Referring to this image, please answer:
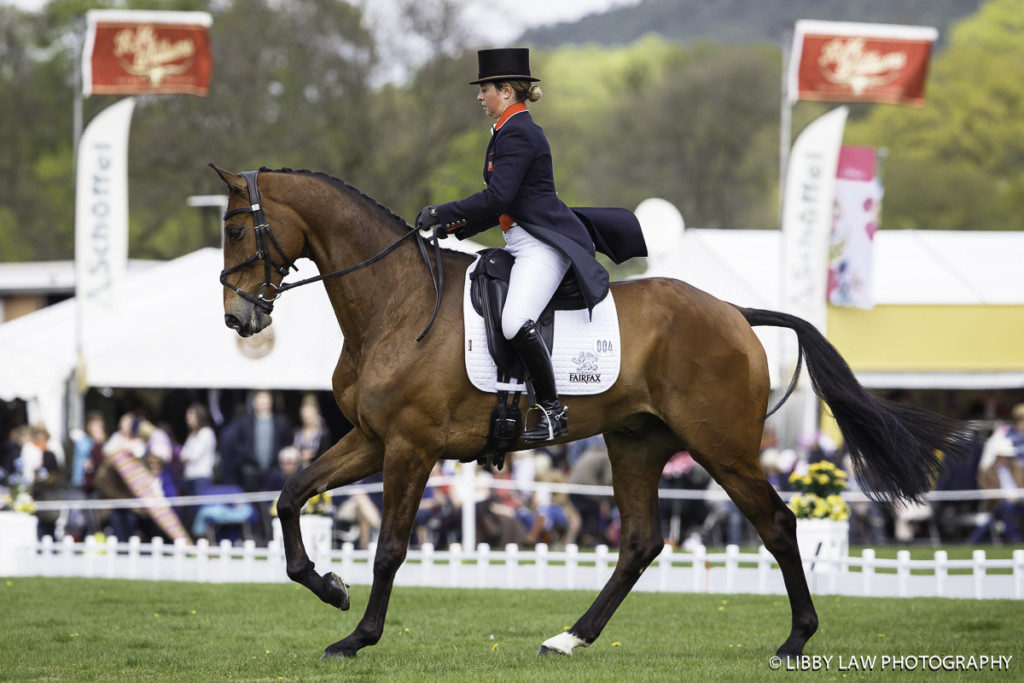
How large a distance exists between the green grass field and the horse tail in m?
0.94

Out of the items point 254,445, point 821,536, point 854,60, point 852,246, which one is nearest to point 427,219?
point 821,536

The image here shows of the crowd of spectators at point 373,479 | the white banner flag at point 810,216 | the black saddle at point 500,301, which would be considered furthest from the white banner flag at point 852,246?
the black saddle at point 500,301

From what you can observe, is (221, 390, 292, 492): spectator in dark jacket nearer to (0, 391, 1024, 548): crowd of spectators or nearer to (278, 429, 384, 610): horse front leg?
(0, 391, 1024, 548): crowd of spectators

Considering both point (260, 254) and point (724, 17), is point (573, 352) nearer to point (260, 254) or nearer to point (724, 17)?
point (260, 254)

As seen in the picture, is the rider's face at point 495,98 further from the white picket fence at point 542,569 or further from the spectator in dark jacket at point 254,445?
the spectator in dark jacket at point 254,445

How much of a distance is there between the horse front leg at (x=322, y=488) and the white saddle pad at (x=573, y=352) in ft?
2.34

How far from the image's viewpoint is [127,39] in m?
19.1

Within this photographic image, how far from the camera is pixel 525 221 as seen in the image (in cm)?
710

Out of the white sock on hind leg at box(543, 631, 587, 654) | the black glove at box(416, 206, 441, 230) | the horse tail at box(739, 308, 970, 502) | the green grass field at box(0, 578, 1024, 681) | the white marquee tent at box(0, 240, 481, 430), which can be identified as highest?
the black glove at box(416, 206, 441, 230)

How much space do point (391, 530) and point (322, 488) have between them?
482mm

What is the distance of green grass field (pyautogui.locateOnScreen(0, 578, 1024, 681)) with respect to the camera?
653cm

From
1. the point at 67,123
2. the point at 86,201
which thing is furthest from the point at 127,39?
the point at 67,123

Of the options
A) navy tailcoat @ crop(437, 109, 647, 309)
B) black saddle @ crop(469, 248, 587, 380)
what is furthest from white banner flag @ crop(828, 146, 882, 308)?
black saddle @ crop(469, 248, 587, 380)

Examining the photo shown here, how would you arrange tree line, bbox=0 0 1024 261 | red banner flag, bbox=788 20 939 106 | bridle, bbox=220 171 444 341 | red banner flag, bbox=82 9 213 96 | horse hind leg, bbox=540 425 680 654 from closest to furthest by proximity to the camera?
bridle, bbox=220 171 444 341, horse hind leg, bbox=540 425 680 654, red banner flag, bbox=82 9 213 96, red banner flag, bbox=788 20 939 106, tree line, bbox=0 0 1024 261
